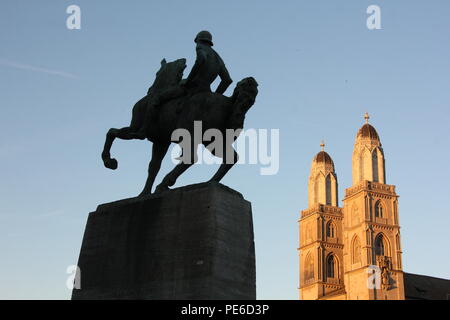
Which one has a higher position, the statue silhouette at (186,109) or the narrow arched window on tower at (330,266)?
the narrow arched window on tower at (330,266)

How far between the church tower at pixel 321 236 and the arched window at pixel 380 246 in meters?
11.3

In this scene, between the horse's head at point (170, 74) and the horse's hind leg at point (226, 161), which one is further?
the horse's head at point (170, 74)

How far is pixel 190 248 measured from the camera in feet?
33.9

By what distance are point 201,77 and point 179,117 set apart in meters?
0.78

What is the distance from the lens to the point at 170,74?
40.2ft

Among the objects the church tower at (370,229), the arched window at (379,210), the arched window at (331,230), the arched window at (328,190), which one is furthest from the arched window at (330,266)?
the arched window at (379,210)

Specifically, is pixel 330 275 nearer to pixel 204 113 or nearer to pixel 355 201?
pixel 355 201

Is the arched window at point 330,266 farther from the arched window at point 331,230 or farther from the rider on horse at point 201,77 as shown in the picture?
the rider on horse at point 201,77

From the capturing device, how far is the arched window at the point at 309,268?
343 ft

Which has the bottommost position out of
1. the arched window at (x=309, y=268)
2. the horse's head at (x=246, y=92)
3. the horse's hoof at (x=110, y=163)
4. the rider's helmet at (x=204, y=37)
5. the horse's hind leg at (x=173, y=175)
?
the horse's hind leg at (x=173, y=175)

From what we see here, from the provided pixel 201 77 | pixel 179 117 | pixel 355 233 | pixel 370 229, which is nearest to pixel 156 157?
pixel 179 117

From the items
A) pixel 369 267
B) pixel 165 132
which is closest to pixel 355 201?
pixel 369 267
